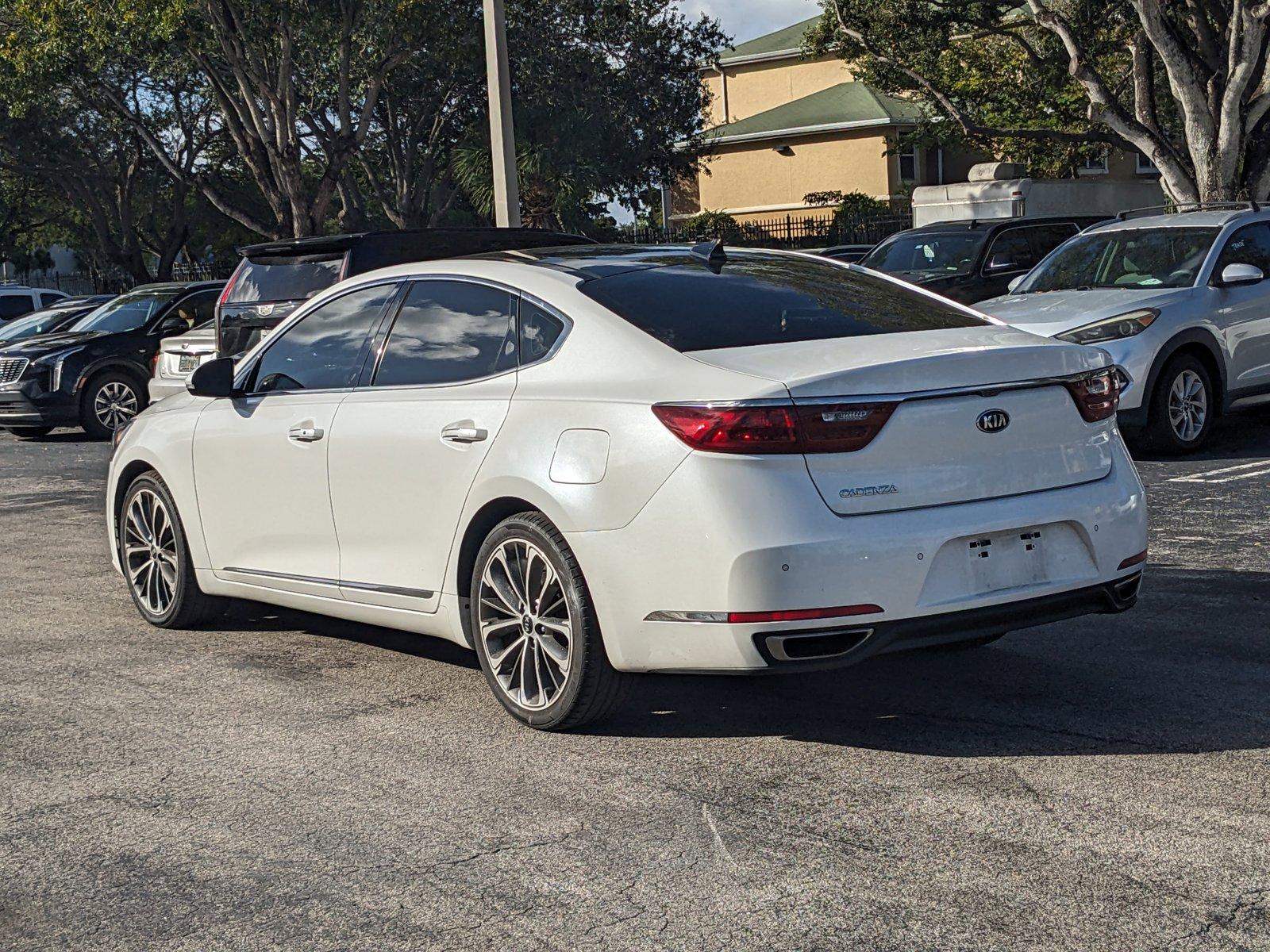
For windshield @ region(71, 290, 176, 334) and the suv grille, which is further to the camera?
windshield @ region(71, 290, 176, 334)

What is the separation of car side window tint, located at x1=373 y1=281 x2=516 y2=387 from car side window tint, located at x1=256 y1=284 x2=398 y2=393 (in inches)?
7.6

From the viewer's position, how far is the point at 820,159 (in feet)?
164

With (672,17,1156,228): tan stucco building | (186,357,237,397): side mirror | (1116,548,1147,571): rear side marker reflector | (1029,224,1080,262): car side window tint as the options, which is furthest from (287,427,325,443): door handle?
(672,17,1156,228): tan stucco building

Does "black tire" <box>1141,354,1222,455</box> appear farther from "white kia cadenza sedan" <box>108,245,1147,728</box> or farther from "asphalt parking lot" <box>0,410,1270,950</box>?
"white kia cadenza sedan" <box>108,245,1147,728</box>

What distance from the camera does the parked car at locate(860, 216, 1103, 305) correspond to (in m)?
17.1

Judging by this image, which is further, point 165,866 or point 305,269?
point 305,269

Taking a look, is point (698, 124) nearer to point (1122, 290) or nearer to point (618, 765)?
point (1122, 290)

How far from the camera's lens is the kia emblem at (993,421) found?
5145 mm

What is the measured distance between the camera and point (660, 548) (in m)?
5.02

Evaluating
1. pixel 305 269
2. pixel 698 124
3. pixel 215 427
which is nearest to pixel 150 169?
pixel 698 124

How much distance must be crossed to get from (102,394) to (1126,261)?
37.1 feet

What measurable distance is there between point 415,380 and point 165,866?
229 cm

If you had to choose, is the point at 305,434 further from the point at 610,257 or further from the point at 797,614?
the point at 797,614

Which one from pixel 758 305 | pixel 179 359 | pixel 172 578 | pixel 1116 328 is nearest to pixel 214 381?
pixel 172 578
